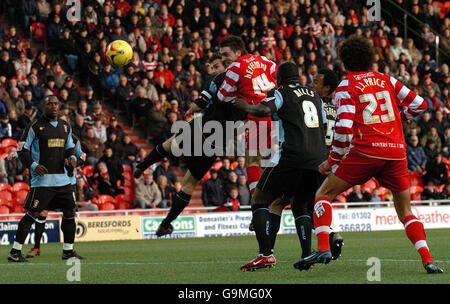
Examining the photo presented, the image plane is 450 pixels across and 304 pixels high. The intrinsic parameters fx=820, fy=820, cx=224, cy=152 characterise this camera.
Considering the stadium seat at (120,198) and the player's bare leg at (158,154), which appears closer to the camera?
the player's bare leg at (158,154)

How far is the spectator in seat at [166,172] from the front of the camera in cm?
2245

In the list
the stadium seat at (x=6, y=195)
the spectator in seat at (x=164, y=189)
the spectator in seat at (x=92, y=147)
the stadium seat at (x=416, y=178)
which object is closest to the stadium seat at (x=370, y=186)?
the stadium seat at (x=416, y=178)

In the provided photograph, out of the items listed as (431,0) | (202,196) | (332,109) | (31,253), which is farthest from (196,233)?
(431,0)

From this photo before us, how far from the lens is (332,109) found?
12078mm

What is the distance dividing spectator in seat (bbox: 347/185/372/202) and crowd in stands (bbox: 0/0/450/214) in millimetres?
32

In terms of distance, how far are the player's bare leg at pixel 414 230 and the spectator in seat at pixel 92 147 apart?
13725 millimetres

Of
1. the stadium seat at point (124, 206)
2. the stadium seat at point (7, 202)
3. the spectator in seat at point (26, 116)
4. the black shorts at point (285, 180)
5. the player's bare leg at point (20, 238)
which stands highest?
the spectator in seat at point (26, 116)

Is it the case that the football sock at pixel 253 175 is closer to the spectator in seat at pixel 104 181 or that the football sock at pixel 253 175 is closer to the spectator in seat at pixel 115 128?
the spectator in seat at pixel 104 181

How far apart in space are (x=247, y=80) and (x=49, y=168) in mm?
3472

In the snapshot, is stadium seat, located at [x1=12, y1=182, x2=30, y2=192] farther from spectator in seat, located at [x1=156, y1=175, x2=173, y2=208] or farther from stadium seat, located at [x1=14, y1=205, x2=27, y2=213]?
spectator in seat, located at [x1=156, y1=175, x2=173, y2=208]

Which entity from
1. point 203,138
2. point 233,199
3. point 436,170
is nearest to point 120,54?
point 203,138

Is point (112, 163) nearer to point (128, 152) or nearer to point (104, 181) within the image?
point (104, 181)

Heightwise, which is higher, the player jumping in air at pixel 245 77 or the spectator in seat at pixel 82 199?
the player jumping in air at pixel 245 77

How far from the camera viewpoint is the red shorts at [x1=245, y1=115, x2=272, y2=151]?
1145 centimetres
